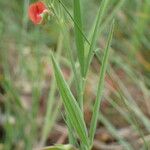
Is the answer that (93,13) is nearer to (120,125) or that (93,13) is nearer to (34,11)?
(120,125)

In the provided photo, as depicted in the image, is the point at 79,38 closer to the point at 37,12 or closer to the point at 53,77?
the point at 37,12

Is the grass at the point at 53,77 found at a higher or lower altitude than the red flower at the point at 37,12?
lower

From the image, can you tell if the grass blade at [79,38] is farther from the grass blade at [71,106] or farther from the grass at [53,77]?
the grass at [53,77]

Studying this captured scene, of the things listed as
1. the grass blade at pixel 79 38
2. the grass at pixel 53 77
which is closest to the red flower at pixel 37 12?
the grass blade at pixel 79 38

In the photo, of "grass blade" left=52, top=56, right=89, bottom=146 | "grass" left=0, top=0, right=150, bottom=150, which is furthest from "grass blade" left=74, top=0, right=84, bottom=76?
"grass" left=0, top=0, right=150, bottom=150

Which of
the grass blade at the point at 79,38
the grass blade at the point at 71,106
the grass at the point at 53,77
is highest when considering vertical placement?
the grass blade at the point at 79,38

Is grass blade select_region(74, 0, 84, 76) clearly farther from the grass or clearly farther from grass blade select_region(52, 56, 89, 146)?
the grass

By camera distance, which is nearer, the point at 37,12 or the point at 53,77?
the point at 37,12

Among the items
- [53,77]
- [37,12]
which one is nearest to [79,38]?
[37,12]

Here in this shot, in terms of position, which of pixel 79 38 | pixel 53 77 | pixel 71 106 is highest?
pixel 79 38
